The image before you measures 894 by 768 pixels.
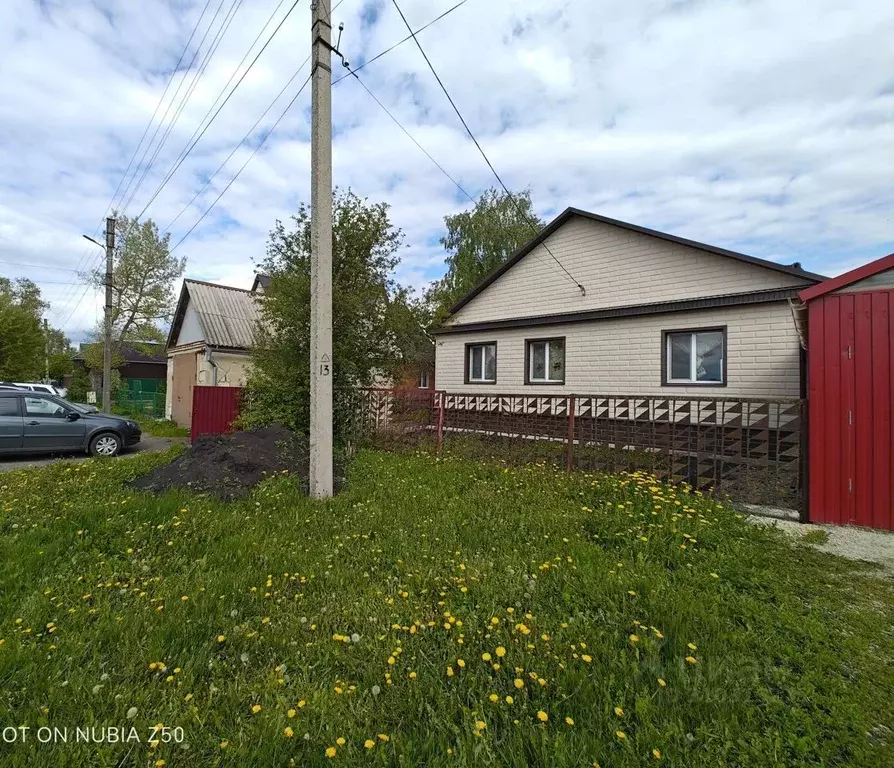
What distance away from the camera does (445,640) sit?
2.50 metres

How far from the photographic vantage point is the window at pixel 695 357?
795 cm

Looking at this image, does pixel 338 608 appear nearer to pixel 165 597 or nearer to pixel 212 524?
pixel 165 597

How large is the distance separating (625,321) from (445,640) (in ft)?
26.7

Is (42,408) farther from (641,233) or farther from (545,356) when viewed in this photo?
(641,233)

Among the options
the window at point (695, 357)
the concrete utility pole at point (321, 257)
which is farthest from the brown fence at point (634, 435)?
the concrete utility pole at point (321, 257)

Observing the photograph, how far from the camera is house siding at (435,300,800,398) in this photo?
7.20m

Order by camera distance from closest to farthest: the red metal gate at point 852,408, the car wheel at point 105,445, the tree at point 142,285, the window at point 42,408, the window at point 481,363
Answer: the red metal gate at point 852,408 < the window at point 42,408 < the car wheel at point 105,445 < the window at point 481,363 < the tree at point 142,285

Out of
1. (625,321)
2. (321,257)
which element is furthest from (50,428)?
(625,321)

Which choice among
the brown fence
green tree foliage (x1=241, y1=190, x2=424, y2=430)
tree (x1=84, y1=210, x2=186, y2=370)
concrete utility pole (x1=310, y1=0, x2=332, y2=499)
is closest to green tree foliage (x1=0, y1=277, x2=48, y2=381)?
tree (x1=84, y1=210, x2=186, y2=370)

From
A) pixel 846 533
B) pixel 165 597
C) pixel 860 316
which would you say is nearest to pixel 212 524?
pixel 165 597

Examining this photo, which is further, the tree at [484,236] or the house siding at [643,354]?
the tree at [484,236]

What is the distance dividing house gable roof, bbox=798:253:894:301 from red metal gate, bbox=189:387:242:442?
1033cm

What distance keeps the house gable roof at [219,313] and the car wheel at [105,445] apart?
6.11 m

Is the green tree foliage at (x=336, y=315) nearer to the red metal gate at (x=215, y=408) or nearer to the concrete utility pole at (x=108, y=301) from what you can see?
the red metal gate at (x=215, y=408)
